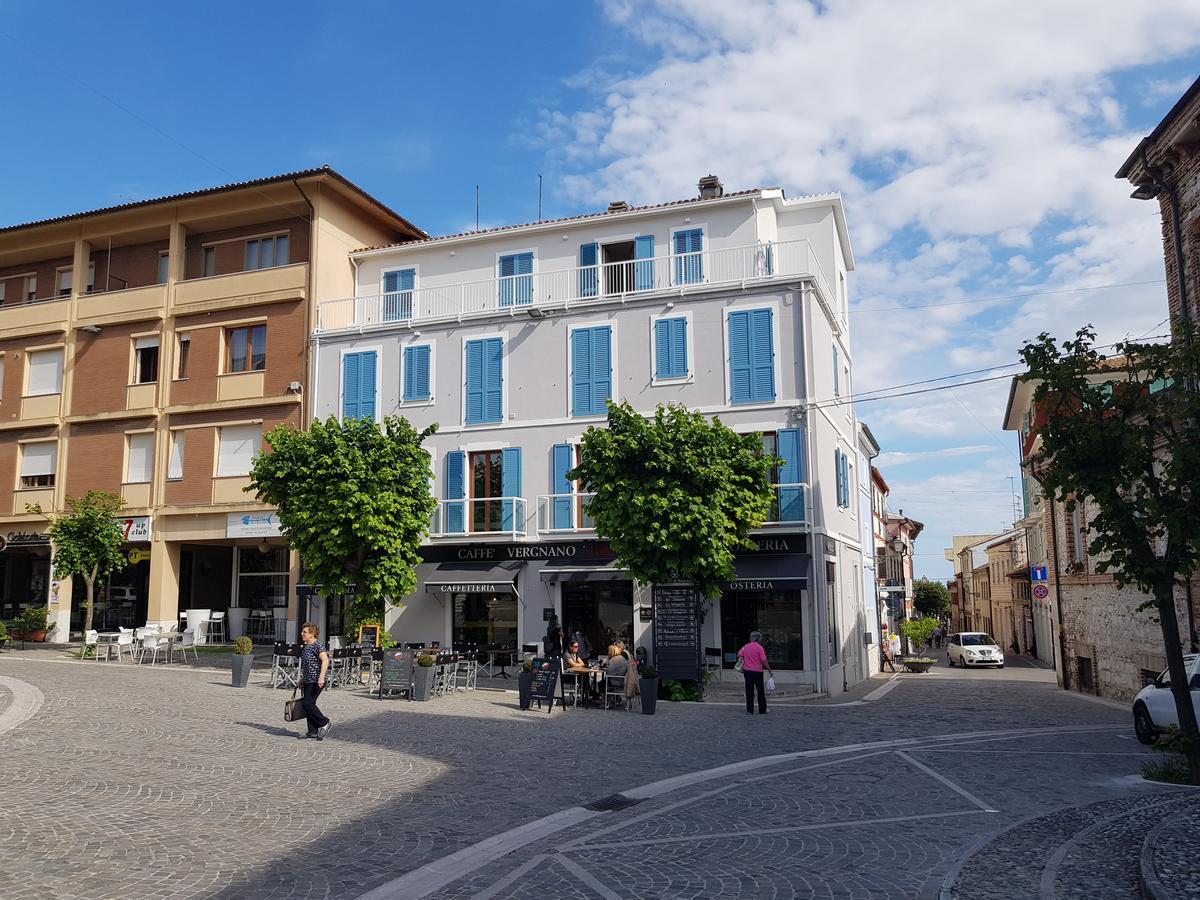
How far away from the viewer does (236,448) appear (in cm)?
2834

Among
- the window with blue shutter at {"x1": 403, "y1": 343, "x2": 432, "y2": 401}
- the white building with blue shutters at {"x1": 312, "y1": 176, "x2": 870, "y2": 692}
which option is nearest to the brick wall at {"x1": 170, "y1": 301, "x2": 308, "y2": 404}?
the white building with blue shutters at {"x1": 312, "y1": 176, "x2": 870, "y2": 692}

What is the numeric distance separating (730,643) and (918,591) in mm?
54654

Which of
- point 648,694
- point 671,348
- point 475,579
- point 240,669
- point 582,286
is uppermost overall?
point 582,286

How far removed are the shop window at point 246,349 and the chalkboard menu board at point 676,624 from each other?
14.0 meters

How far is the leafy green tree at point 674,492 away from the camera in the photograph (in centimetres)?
1956

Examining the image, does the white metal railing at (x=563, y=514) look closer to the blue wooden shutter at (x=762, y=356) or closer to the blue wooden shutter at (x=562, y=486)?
the blue wooden shutter at (x=562, y=486)

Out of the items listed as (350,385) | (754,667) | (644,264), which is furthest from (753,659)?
(350,385)

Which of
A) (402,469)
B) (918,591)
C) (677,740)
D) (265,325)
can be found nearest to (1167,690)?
(677,740)

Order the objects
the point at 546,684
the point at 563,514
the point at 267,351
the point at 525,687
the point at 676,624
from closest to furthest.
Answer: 1. the point at 525,687
2. the point at 546,684
3. the point at 676,624
4. the point at 563,514
5. the point at 267,351

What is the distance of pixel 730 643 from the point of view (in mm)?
22969

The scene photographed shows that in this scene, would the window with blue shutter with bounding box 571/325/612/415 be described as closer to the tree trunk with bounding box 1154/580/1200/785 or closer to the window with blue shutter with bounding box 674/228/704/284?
the window with blue shutter with bounding box 674/228/704/284

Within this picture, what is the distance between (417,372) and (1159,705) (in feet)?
62.4

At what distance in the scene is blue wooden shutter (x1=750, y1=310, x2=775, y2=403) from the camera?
76.9 feet

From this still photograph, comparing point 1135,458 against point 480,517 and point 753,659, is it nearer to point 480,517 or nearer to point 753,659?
point 753,659
